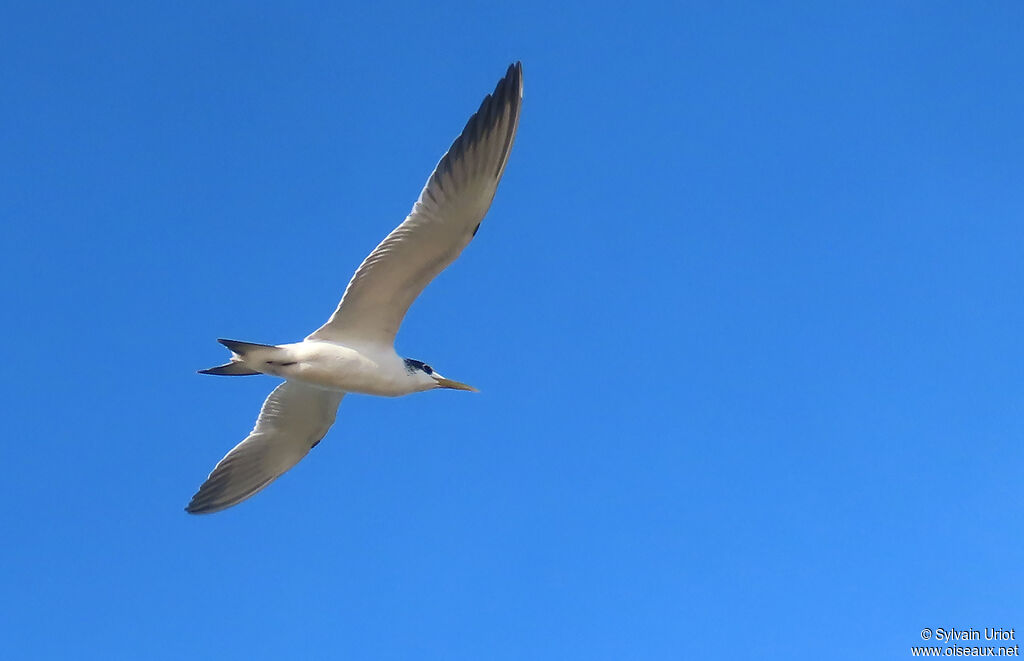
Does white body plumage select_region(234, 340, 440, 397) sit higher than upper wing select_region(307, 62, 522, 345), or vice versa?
upper wing select_region(307, 62, 522, 345)

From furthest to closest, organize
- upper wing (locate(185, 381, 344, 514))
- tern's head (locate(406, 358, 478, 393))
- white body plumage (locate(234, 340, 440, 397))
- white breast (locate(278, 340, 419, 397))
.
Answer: upper wing (locate(185, 381, 344, 514)) < tern's head (locate(406, 358, 478, 393)) < white breast (locate(278, 340, 419, 397)) < white body plumage (locate(234, 340, 440, 397))

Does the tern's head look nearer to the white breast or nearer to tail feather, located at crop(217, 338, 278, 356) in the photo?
the white breast

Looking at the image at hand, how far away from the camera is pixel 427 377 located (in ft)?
40.9

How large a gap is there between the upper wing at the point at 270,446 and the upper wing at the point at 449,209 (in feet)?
7.93

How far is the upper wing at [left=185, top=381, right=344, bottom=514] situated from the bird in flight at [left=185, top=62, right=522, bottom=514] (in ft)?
0.04

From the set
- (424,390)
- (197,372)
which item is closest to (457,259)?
(424,390)

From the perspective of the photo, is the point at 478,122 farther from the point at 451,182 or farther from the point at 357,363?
the point at 357,363

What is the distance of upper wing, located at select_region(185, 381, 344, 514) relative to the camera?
43.4 feet

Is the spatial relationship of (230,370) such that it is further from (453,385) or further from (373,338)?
(453,385)

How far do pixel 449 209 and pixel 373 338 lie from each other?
2.26 meters

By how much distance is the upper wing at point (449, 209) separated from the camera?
10.2 meters

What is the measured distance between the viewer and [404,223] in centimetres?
1043

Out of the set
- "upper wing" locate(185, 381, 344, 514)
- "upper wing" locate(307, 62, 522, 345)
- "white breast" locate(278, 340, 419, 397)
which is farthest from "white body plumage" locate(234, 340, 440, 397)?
"upper wing" locate(185, 381, 344, 514)

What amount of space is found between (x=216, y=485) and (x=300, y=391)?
1823 mm
